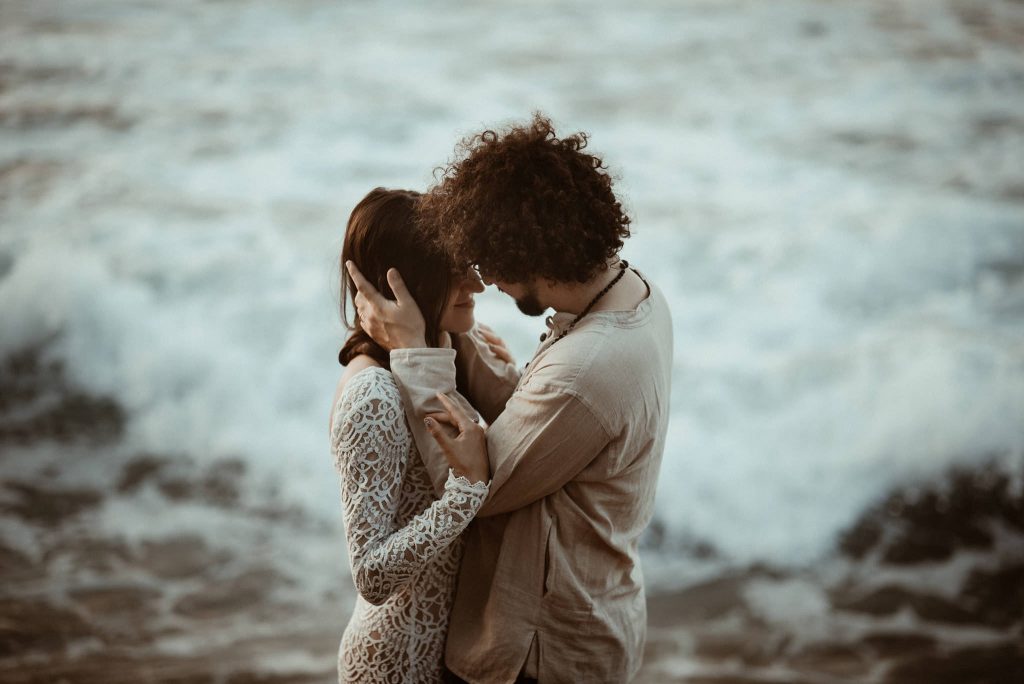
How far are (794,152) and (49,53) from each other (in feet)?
17.8

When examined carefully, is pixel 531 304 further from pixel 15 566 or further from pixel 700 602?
pixel 15 566

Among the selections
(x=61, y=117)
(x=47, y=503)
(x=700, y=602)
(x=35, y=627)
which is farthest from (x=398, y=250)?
(x=61, y=117)

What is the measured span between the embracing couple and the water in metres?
2.82

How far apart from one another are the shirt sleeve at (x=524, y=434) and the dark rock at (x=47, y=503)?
362cm

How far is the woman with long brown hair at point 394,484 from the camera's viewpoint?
1637mm

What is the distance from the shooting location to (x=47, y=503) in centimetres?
480

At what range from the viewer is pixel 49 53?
23.6 feet

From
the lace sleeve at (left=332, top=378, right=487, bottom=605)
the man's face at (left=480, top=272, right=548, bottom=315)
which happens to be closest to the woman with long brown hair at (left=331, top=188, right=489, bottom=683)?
the lace sleeve at (left=332, top=378, right=487, bottom=605)

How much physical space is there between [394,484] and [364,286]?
36cm

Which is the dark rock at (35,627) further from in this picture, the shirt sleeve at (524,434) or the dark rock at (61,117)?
the dark rock at (61,117)

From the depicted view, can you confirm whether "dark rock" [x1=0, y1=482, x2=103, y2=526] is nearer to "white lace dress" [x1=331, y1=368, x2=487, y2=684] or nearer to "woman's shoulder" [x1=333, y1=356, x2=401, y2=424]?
"white lace dress" [x1=331, y1=368, x2=487, y2=684]

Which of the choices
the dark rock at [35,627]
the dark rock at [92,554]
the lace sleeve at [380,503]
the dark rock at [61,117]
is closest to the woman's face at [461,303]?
the lace sleeve at [380,503]

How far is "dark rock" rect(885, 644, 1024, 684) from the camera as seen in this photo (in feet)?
11.1

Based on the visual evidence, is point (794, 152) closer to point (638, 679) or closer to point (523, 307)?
point (638, 679)
